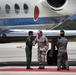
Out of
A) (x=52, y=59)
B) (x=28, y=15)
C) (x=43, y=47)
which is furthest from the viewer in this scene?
(x=52, y=59)

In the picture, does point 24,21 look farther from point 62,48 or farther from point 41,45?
point 62,48

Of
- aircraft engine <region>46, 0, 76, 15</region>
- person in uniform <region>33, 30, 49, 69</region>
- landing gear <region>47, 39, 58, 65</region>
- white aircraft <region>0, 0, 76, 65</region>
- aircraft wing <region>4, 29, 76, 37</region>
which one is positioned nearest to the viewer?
person in uniform <region>33, 30, 49, 69</region>

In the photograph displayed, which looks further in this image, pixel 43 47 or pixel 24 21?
pixel 24 21

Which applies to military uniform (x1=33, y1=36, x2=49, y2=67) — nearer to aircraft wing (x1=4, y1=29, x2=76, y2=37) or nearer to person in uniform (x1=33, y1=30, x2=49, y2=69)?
person in uniform (x1=33, y1=30, x2=49, y2=69)

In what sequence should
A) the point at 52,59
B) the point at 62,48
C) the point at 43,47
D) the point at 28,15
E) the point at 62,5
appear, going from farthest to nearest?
1. the point at 52,59
2. the point at 28,15
3. the point at 62,5
4. the point at 43,47
5. the point at 62,48

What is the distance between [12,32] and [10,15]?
882mm

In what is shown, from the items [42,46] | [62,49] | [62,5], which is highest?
[62,5]

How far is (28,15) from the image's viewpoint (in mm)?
28422

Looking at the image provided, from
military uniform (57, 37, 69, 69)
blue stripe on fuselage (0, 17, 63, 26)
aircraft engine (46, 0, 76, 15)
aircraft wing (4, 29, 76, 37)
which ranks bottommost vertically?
military uniform (57, 37, 69, 69)

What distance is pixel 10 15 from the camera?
93.2ft

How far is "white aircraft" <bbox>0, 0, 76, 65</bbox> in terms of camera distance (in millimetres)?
28031

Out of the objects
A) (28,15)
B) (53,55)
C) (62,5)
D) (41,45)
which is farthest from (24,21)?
(41,45)

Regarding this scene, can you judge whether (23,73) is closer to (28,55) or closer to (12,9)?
(28,55)

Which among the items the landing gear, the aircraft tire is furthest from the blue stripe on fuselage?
the aircraft tire
